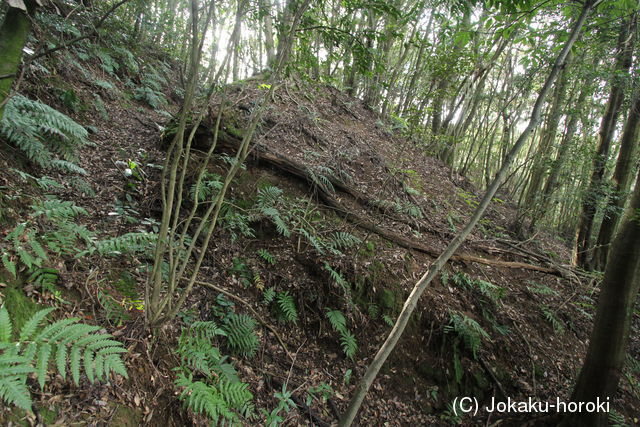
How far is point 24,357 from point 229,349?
219 cm

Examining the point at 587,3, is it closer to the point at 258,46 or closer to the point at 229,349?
the point at 229,349

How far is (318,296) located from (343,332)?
2.05ft

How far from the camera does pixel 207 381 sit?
281 centimetres

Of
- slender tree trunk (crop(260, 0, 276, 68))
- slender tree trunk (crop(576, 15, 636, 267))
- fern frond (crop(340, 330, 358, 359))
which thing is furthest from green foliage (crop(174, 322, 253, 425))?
slender tree trunk (crop(576, 15, 636, 267))

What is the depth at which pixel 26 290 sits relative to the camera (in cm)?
226

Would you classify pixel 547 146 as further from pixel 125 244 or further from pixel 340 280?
pixel 125 244

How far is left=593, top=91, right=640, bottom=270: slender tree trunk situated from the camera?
6574 mm

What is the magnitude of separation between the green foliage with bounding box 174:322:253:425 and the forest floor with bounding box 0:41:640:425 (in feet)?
0.41

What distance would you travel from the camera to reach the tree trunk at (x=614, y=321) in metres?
3.35

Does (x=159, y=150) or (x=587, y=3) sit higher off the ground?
(x=587, y=3)

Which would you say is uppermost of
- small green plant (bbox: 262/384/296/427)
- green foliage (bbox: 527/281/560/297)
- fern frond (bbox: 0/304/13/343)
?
green foliage (bbox: 527/281/560/297)

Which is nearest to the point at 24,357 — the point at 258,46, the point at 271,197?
the point at 271,197

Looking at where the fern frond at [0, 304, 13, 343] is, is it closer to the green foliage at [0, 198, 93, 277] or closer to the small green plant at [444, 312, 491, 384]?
the green foliage at [0, 198, 93, 277]

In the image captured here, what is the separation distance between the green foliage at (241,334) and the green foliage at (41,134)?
2.73 m
